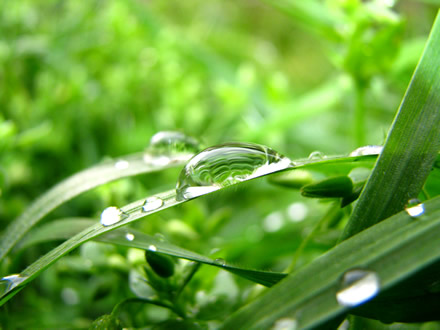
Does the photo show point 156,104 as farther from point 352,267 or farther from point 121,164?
point 352,267

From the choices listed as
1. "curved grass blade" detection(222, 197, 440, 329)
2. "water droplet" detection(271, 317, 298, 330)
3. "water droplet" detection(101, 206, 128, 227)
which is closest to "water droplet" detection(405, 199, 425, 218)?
"curved grass blade" detection(222, 197, 440, 329)

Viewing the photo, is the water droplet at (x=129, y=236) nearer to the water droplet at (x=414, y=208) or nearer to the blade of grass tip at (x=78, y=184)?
the blade of grass tip at (x=78, y=184)

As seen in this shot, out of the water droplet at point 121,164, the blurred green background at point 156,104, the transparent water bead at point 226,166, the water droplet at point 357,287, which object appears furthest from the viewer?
the blurred green background at point 156,104

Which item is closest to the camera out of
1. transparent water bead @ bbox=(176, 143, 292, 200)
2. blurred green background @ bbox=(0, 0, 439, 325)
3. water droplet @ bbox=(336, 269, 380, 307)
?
water droplet @ bbox=(336, 269, 380, 307)

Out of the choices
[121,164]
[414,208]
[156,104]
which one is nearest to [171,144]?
[121,164]

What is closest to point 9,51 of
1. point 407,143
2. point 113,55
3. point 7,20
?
point 7,20

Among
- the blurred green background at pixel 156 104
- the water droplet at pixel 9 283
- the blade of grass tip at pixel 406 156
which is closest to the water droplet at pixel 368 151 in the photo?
the blade of grass tip at pixel 406 156

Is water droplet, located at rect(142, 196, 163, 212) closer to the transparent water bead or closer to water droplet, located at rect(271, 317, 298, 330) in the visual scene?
the transparent water bead

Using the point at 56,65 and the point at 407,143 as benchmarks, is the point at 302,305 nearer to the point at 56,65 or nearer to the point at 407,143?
the point at 407,143
